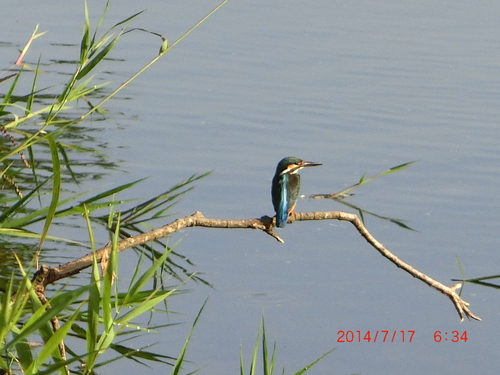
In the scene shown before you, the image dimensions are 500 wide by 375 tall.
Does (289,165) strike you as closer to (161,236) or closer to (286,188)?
(286,188)

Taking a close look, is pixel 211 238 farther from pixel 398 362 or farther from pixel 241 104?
pixel 241 104

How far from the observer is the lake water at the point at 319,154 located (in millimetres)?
4840

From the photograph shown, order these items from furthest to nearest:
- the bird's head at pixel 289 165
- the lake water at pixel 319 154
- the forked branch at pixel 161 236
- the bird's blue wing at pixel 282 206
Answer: the lake water at pixel 319 154, the bird's head at pixel 289 165, the bird's blue wing at pixel 282 206, the forked branch at pixel 161 236

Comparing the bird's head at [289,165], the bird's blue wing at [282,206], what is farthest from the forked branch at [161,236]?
the bird's head at [289,165]

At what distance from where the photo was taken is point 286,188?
3611mm

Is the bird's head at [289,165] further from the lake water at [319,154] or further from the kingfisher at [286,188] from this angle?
the lake water at [319,154]

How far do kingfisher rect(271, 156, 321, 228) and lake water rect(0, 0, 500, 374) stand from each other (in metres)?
1.17

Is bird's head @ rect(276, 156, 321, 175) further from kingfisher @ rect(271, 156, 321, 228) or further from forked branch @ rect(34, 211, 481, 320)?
forked branch @ rect(34, 211, 481, 320)

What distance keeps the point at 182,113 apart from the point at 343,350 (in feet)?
12.0

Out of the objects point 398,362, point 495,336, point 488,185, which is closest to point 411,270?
point 398,362

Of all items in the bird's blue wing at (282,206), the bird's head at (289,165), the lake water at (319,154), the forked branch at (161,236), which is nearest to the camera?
the forked branch at (161,236)

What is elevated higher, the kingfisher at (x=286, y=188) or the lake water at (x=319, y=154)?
the kingfisher at (x=286, y=188)

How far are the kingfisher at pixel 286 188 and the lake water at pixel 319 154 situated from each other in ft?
3.84

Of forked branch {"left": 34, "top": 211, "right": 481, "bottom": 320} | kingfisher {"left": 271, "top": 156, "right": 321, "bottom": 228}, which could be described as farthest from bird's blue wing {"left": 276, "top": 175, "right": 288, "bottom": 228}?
forked branch {"left": 34, "top": 211, "right": 481, "bottom": 320}
